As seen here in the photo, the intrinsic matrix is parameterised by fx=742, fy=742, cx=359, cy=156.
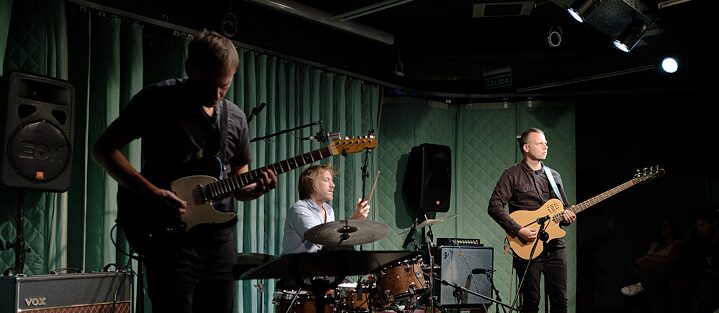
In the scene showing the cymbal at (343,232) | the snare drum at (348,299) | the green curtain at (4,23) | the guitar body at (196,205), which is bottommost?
the snare drum at (348,299)

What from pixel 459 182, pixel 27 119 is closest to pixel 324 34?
pixel 459 182

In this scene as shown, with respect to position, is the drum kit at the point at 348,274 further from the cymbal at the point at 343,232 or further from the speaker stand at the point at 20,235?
the speaker stand at the point at 20,235

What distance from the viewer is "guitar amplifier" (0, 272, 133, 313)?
3.71 metres

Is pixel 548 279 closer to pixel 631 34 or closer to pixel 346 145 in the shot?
pixel 631 34

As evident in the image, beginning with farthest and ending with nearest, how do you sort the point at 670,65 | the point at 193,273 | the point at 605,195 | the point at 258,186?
1. the point at 670,65
2. the point at 605,195
3. the point at 258,186
4. the point at 193,273

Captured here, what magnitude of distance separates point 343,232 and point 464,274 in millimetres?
2678

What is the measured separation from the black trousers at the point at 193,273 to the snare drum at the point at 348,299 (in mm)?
2731

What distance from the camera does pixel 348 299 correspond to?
16.9ft

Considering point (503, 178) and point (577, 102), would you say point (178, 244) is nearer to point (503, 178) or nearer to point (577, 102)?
point (503, 178)

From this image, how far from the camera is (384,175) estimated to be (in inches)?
332

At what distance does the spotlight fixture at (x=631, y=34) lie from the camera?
20.9 ft

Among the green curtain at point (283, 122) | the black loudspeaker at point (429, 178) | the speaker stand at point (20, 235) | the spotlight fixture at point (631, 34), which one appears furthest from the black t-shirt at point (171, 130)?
the black loudspeaker at point (429, 178)

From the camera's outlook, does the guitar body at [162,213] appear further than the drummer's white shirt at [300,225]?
No

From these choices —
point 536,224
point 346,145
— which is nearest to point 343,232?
point 346,145
